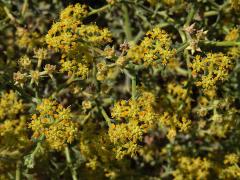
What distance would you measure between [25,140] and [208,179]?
66.7 inches

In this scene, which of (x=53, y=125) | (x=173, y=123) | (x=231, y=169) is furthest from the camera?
(x=231, y=169)

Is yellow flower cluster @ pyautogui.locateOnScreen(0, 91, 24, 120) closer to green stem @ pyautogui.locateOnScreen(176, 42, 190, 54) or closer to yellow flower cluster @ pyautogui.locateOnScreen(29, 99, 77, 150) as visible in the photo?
yellow flower cluster @ pyautogui.locateOnScreen(29, 99, 77, 150)

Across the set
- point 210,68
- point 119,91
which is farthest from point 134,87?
point 119,91

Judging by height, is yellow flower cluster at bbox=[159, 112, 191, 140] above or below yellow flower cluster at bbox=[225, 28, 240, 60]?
Answer: below

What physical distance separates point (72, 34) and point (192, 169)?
1.63m

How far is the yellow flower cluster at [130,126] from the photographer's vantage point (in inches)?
113

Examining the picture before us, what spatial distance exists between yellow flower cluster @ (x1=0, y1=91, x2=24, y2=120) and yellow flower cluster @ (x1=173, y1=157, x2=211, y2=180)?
1462mm

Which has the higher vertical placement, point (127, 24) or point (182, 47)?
point (127, 24)

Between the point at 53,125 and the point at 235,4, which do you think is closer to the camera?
the point at 53,125

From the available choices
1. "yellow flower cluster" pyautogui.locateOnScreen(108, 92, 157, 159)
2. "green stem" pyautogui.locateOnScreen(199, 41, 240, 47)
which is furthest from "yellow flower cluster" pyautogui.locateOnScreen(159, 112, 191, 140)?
"green stem" pyautogui.locateOnScreen(199, 41, 240, 47)

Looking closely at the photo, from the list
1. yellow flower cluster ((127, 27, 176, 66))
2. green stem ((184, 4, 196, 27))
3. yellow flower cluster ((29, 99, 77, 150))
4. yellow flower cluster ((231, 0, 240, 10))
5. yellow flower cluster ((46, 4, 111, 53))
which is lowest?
yellow flower cluster ((29, 99, 77, 150))

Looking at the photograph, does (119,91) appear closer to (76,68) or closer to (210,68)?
(76,68)

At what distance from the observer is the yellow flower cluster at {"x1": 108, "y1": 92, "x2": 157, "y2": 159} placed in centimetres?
288

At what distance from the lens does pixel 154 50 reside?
2.92 m
